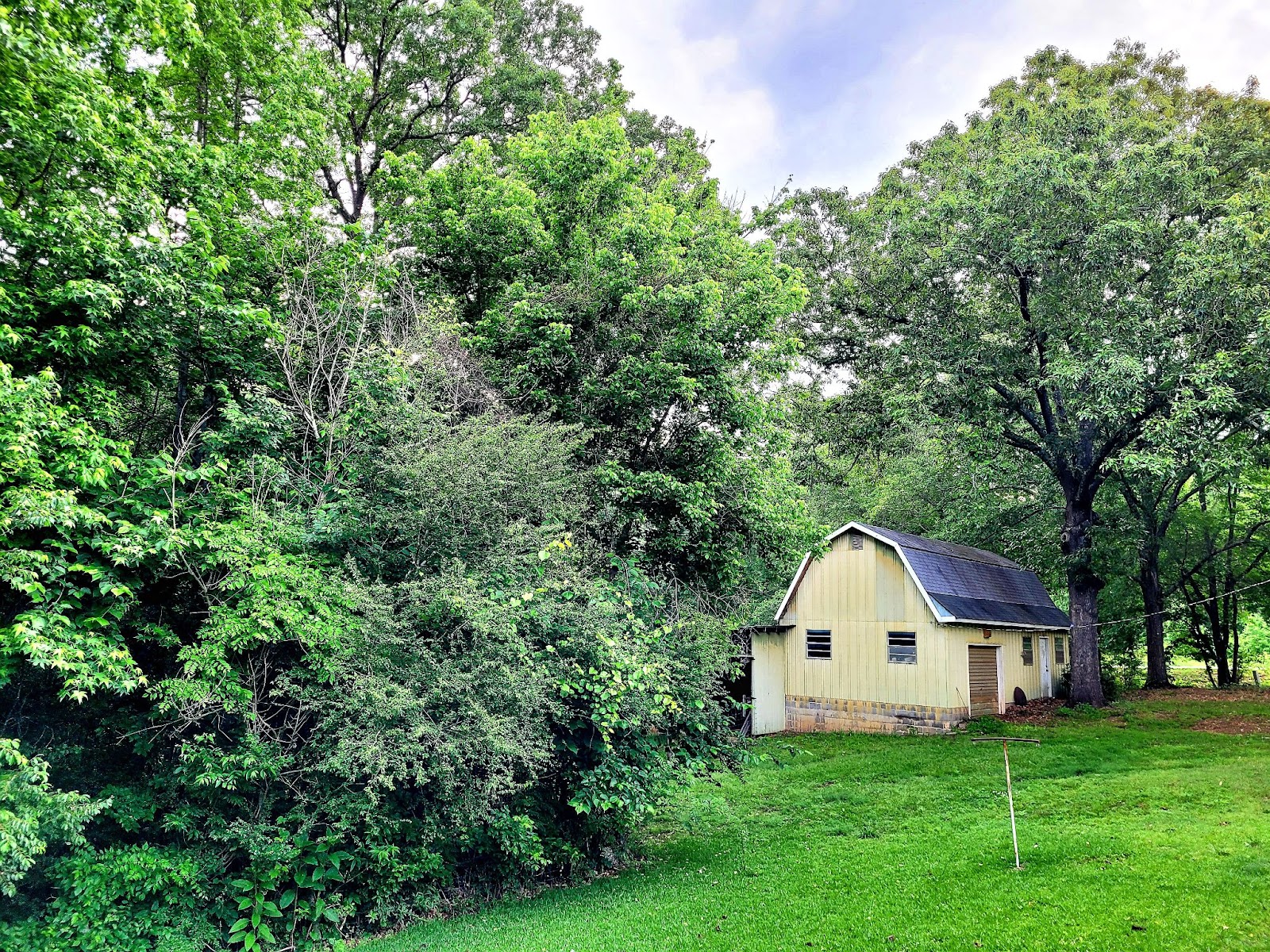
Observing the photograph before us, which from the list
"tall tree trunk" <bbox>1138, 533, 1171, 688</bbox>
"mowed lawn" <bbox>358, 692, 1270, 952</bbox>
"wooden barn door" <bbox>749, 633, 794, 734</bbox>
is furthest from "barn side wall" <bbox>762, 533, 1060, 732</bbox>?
"tall tree trunk" <bbox>1138, 533, 1171, 688</bbox>

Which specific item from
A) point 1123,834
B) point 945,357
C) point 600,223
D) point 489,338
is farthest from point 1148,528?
point 489,338

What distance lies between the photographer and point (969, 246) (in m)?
14.6

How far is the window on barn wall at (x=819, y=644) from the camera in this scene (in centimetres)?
1658

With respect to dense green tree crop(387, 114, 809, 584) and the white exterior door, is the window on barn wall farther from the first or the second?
dense green tree crop(387, 114, 809, 584)

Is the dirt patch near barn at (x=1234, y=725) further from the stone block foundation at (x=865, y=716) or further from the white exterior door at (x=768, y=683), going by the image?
the white exterior door at (x=768, y=683)

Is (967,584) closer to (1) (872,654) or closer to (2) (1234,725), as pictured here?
(1) (872,654)

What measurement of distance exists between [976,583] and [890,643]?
346cm

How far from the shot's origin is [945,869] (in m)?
6.90

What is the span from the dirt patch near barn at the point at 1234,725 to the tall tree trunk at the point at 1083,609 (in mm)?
2117

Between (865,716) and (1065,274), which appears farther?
(865,716)

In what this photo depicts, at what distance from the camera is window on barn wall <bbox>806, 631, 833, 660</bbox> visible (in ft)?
54.4

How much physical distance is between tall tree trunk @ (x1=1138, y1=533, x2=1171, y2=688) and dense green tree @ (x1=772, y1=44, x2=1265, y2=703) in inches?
216

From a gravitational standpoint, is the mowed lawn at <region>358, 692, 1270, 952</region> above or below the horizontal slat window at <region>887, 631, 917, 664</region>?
below

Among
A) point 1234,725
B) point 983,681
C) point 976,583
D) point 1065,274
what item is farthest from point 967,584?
point 1065,274
